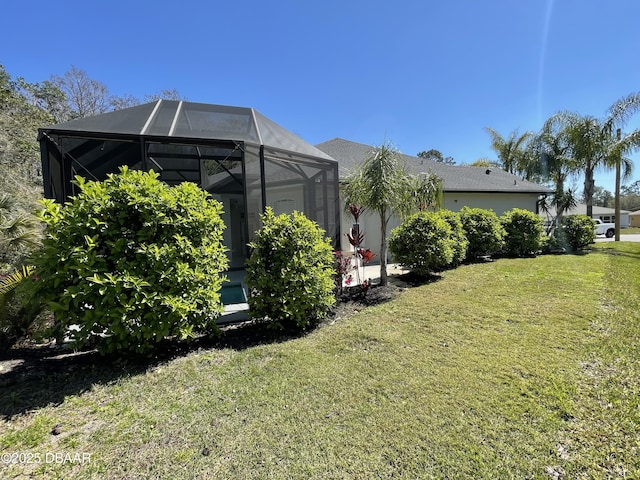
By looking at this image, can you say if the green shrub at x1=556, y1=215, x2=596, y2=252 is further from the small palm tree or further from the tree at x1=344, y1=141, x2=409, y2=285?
the small palm tree

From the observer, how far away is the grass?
1995 millimetres

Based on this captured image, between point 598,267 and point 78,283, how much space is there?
1345cm

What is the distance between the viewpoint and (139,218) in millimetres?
3561

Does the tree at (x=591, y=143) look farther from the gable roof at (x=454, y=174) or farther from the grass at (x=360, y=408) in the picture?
the grass at (x=360, y=408)

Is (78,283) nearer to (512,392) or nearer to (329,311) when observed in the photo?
(329,311)

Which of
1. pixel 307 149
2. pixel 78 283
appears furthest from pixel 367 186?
pixel 78 283

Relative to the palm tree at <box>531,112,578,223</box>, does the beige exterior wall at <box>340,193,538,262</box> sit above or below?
below

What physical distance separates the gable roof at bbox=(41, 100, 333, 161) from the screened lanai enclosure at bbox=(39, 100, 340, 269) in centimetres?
1

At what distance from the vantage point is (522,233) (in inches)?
470

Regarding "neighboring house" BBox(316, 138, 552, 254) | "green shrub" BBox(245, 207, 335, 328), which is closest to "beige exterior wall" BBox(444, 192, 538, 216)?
"neighboring house" BBox(316, 138, 552, 254)

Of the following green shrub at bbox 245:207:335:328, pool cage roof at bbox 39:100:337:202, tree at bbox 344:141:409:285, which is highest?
pool cage roof at bbox 39:100:337:202

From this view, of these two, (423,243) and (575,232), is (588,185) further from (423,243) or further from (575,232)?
(423,243)

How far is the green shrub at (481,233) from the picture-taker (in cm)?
1079

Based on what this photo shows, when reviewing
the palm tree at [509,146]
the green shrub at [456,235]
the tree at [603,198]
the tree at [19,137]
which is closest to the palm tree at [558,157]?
the green shrub at [456,235]
